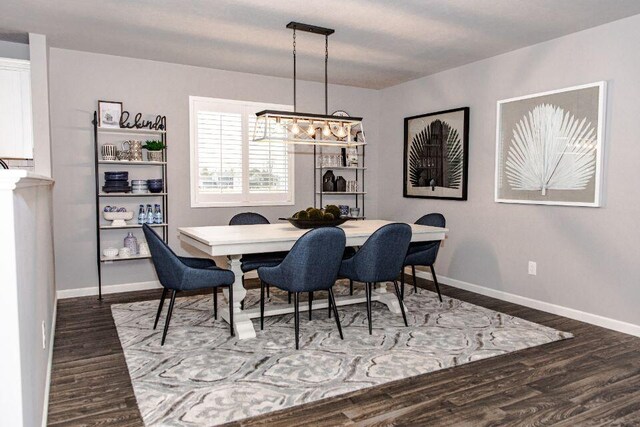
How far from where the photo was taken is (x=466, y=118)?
17.3 ft

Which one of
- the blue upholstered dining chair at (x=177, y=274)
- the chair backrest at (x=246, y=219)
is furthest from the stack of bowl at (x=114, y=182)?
the blue upholstered dining chair at (x=177, y=274)

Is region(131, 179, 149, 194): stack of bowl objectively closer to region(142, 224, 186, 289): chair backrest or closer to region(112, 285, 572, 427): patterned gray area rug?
region(112, 285, 572, 427): patterned gray area rug

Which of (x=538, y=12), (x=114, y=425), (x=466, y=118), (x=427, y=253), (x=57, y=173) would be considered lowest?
(x=114, y=425)

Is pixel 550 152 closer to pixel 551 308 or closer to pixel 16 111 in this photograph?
pixel 551 308

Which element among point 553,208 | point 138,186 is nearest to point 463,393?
point 553,208

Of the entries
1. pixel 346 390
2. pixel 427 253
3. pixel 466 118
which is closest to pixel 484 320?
pixel 427 253

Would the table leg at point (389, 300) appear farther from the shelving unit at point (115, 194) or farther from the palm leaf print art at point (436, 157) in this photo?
the shelving unit at point (115, 194)

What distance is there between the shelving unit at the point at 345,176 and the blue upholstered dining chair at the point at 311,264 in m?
2.74

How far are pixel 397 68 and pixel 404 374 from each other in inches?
146

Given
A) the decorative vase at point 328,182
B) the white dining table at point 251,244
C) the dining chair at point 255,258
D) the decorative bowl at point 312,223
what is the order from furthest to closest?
1. the decorative vase at point 328,182
2. the dining chair at point 255,258
3. the decorative bowl at point 312,223
4. the white dining table at point 251,244

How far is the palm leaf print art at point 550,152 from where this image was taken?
4.12 metres

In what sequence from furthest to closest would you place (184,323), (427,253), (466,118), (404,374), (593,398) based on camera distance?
(466,118) < (427,253) < (184,323) < (404,374) < (593,398)

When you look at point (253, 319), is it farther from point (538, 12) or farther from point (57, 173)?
point (538, 12)

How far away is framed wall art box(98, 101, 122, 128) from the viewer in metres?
4.90
